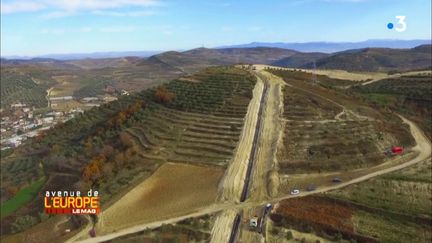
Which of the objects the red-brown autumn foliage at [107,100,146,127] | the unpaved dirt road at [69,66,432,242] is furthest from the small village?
the unpaved dirt road at [69,66,432,242]

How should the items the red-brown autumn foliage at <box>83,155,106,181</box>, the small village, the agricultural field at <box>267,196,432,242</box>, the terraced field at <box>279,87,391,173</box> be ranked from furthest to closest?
the small village, the red-brown autumn foliage at <box>83,155,106,181</box>, the terraced field at <box>279,87,391,173</box>, the agricultural field at <box>267,196,432,242</box>

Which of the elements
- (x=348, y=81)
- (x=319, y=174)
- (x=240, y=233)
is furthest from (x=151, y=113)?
(x=348, y=81)

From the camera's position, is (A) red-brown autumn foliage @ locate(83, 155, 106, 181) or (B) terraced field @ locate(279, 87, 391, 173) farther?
(A) red-brown autumn foliage @ locate(83, 155, 106, 181)

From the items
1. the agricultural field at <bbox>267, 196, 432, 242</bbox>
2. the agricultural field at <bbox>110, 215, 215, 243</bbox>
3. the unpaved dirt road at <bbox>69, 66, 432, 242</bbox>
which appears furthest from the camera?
the unpaved dirt road at <bbox>69, 66, 432, 242</bbox>

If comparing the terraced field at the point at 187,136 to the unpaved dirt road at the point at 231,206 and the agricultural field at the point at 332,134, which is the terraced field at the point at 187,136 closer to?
the agricultural field at the point at 332,134

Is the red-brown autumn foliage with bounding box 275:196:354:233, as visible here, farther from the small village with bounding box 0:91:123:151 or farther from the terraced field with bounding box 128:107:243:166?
the small village with bounding box 0:91:123:151

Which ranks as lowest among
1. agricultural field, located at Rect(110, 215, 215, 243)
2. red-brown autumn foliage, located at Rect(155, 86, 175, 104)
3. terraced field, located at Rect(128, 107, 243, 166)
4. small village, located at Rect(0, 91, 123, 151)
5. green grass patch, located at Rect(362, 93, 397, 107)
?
small village, located at Rect(0, 91, 123, 151)

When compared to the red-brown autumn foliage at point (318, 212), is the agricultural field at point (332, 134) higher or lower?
higher

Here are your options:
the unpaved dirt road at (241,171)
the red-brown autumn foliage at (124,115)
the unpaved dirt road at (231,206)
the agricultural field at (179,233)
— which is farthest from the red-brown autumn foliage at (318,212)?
the red-brown autumn foliage at (124,115)

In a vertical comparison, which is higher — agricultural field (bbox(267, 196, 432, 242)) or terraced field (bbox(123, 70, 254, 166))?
terraced field (bbox(123, 70, 254, 166))
